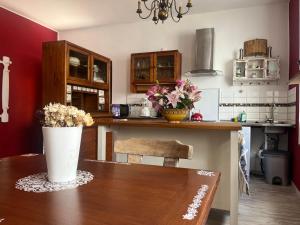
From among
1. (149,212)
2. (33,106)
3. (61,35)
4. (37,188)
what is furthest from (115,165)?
(61,35)

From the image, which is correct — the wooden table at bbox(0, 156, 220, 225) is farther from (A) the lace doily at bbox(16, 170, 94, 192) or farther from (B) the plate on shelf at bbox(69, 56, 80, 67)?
(B) the plate on shelf at bbox(69, 56, 80, 67)

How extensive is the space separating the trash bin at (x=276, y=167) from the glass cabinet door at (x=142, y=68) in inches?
91.0

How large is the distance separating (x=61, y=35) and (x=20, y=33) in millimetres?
1233

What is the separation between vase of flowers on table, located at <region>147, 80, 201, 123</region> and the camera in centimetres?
214

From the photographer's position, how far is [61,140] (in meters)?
0.94

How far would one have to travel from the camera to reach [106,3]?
400cm

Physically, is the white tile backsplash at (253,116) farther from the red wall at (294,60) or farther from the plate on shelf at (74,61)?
the plate on shelf at (74,61)

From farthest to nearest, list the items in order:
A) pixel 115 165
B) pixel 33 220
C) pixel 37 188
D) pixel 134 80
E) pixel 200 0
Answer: pixel 134 80 → pixel 200 0 → pixel 115 165 → pixel 37 188 → pixel 33 220

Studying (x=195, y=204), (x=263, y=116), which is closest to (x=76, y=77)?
(x=263, y=116)

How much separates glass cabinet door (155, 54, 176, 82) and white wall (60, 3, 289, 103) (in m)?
0.28

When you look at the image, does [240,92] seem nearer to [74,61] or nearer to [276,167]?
[276,167]

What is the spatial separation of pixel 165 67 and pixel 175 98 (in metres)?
2.45

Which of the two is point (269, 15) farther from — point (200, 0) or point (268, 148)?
point (268, 148)

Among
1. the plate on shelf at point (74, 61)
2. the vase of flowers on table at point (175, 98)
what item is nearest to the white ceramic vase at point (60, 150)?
the vase of flowers on table at point (175, 98)
